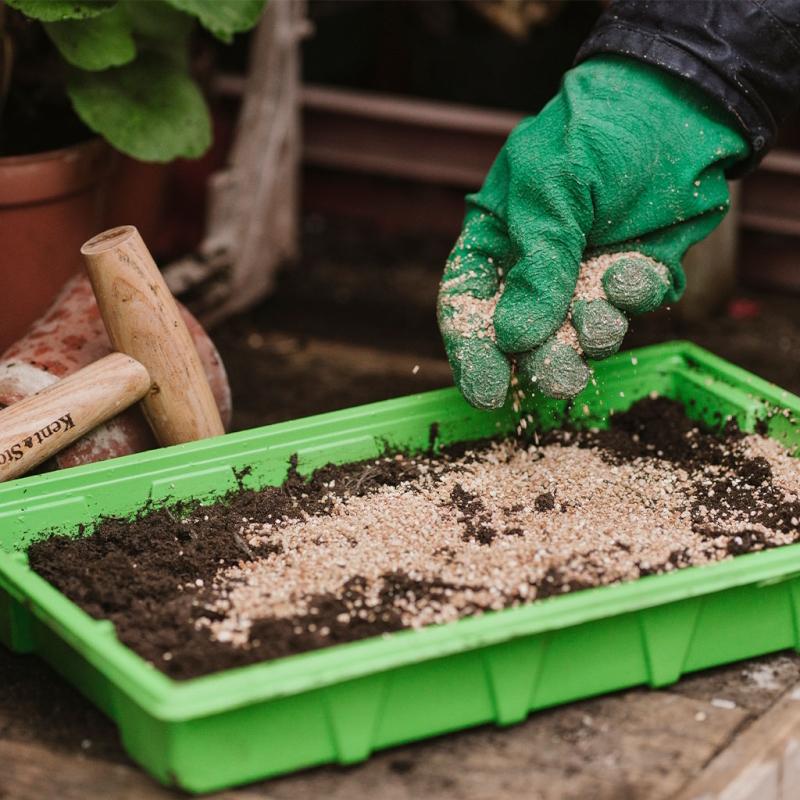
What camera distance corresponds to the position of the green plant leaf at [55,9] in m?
2.04

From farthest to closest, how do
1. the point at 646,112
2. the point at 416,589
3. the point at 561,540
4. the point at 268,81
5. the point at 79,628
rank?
the point at 268,81 < the point at 646,112 < the point at 561,540 < the point at 416,589 < the point at 79,628

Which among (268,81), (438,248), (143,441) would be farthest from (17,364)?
(438,248)

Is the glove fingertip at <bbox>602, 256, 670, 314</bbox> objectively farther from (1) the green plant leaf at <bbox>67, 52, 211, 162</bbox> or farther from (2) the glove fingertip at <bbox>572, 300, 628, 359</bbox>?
(1) the green plant leaf at <bbox>67, 52, 211, 162</bbox>

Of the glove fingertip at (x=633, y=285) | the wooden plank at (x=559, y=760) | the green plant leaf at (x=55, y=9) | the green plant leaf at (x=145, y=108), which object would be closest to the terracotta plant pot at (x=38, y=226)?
the green plant leaf at (x=145, y=108)

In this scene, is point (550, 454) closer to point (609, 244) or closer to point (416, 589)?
point (609, 244)

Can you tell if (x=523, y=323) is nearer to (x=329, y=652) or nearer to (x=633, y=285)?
(x=633, y=285)

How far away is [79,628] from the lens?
1434 millimetres

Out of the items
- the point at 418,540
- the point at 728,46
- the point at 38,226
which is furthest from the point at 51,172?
the point at 728,46

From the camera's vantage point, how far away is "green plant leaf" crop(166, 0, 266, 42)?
2201mm

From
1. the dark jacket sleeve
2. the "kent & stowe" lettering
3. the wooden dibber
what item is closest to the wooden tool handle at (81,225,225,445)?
the wooden dibber

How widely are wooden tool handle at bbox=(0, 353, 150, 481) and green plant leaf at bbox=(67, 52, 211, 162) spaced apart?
1.79ft

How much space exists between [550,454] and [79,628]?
826mm

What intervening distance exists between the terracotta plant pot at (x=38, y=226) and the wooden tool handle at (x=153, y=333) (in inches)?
15.7

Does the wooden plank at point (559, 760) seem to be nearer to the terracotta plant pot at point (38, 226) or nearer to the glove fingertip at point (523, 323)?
the glove fingertip at point (523, 323)
